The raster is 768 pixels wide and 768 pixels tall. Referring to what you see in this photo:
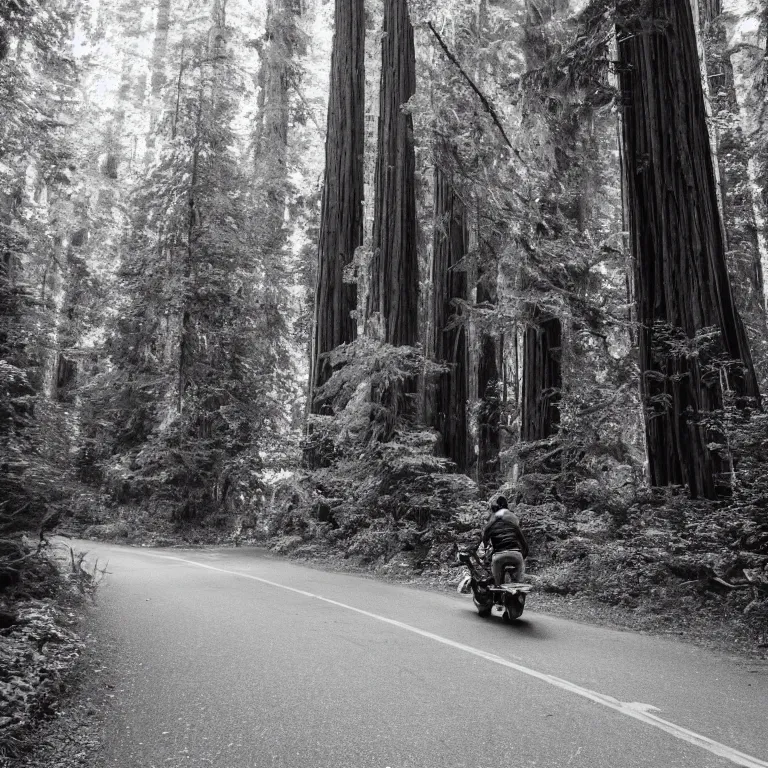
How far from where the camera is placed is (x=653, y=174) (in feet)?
35.1

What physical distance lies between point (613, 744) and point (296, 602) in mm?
6140

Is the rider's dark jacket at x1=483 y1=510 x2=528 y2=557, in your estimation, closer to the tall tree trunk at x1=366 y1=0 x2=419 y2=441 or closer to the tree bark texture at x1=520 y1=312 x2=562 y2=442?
the tree bark texture at x1=520 y1=312 x2=562 y2=442

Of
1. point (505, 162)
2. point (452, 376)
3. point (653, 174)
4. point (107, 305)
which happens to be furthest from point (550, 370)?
point (107, 305)

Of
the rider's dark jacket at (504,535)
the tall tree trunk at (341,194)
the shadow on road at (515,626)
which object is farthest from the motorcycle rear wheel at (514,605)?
the tall tree trunk at (341,194)

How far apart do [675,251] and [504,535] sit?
4985 millimetres

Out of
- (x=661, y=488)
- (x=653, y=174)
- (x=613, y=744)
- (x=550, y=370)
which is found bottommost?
(x=613, y=744)

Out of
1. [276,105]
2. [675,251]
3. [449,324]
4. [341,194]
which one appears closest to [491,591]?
[675,251]

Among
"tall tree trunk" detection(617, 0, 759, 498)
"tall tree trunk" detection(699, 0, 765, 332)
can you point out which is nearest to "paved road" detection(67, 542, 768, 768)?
"tall tree trunk" detection(617, 0, 759, 498)

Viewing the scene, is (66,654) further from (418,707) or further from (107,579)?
(107,579)

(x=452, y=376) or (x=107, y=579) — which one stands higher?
(x=452, y=376)

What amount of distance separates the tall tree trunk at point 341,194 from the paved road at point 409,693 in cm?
1192

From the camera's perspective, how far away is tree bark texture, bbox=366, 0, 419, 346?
58.5 ft

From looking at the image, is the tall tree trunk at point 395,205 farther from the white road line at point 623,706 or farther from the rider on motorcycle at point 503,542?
the white road line at point 623,706

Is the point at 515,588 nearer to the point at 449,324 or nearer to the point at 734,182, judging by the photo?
the point at 449,324
